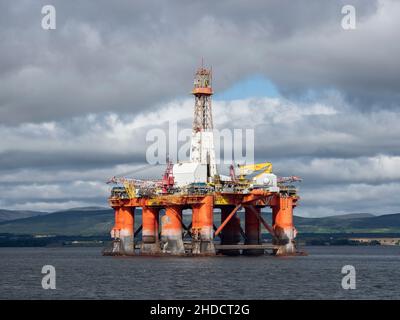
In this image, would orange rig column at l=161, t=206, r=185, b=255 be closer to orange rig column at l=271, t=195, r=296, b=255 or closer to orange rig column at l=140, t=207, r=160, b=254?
orange rig column at l=140, t=207, r=160, b=254

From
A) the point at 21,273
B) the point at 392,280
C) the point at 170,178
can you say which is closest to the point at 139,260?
the point at 170,178

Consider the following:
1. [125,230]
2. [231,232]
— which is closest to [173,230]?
[125,230]

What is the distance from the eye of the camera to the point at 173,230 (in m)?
123

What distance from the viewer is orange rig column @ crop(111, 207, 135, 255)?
133375 millimetres

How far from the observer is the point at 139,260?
119750 millimetres

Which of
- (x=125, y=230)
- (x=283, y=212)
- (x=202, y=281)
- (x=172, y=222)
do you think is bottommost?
(x=202, y=281)

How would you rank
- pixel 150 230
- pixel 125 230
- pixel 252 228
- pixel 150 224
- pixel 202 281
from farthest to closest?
1. pixel 125 230
2. pixel 252 228
3. pixel 150 230
4. pixel 150 224
5. pixel 202 281

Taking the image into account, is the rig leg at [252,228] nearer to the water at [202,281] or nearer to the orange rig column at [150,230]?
the orange rig column at [150,230]

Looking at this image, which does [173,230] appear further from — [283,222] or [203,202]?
[283,222]

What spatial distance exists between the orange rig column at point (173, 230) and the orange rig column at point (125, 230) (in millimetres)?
11209

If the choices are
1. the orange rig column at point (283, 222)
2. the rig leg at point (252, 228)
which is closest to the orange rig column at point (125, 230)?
the rig leg at point (252, 228)

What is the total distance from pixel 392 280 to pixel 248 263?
25.7m

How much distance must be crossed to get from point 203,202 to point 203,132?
39.7 feet
